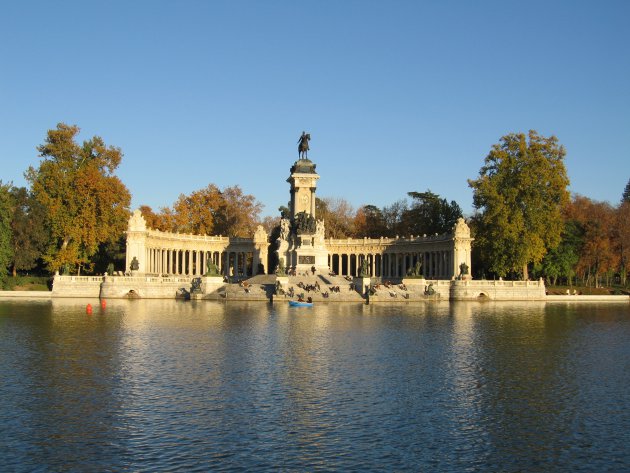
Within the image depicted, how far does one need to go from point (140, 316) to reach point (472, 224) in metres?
50.0

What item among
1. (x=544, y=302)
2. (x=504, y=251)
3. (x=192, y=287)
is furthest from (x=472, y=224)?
(x=192, y=287)

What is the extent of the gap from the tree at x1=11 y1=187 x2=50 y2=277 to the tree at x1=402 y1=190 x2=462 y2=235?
55.1 meters

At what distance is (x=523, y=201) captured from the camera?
75.4 m

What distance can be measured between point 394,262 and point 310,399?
3245 inches

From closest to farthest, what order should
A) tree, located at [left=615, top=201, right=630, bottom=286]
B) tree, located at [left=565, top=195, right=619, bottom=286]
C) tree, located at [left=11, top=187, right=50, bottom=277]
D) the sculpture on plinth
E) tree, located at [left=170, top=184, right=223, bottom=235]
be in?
tree, located at [left=11, top=187, right=50, bottom=277] < the sculpture on plinth < tree, located at [left=565, top=195, right=619, bottom=286] < tree, located at [left=615, top=201, right=630, bottom=286] < tree, located at [left=170, top=184, right=223, bottom=235]

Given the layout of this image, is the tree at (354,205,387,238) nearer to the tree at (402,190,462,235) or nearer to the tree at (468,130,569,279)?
the tree at (402,190,462,235)

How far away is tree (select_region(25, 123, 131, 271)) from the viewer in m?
73.8

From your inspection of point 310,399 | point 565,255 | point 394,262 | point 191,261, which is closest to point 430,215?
point 394,262

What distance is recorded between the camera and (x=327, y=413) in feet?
60.0

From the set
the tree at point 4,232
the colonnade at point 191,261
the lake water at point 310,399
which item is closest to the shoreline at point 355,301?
the tree at point 4,232

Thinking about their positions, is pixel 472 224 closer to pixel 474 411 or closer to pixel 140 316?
pixel 140 316

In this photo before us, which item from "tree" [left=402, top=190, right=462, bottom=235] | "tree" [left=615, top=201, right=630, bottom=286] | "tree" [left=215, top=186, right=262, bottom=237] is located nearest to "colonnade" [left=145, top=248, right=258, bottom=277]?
"tree" [left=215, top=186, right=262, bottom=237]

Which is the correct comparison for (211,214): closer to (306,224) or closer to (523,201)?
(306,224)

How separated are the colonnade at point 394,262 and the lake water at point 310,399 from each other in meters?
48.8
